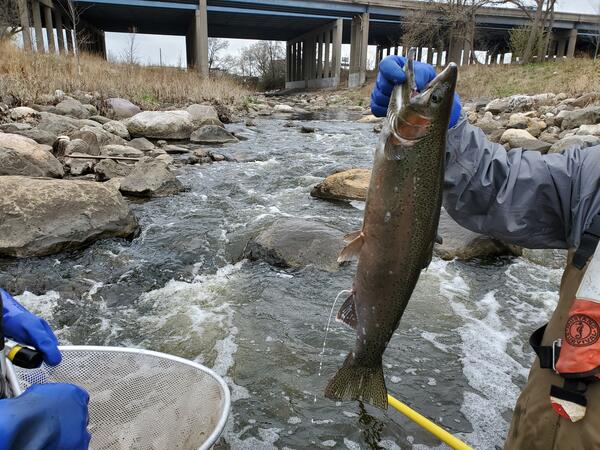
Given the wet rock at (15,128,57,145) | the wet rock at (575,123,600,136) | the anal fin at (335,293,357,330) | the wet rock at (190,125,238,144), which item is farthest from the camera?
the wet rock at (190,125,238,144)

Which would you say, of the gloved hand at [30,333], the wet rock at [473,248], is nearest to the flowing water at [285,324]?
the wet rock at [473,248]

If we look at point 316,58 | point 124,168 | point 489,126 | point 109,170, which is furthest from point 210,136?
point 316,58

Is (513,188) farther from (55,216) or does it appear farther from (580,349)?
(55,216)

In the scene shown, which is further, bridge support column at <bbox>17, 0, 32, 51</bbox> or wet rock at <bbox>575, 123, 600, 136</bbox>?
bridge support column at <bbox>17, 0, 32, 51</bbox>

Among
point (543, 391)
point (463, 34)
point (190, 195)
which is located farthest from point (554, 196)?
point (463, 34)

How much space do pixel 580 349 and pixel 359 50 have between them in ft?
140

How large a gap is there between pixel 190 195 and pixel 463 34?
36.7m

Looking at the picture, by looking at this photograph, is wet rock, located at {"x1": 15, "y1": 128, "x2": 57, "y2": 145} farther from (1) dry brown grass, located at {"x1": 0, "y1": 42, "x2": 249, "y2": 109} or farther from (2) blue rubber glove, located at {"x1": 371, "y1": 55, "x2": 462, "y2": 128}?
(2) blue rubber glove, located at {"x1": 371, "y1": 55, "x2": 462, "y2": 128}

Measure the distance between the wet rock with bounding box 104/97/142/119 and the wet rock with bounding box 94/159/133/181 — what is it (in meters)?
7.73

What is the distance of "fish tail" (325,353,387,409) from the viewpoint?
2.42 meters

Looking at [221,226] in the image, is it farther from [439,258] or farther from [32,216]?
[439,258]

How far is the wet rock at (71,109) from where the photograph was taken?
13609mm

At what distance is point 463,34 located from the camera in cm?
3816

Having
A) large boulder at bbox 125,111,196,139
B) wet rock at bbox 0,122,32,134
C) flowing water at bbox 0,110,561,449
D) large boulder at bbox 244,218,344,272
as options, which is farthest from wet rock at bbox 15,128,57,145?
large boulder at bbox 244,218,344,272
